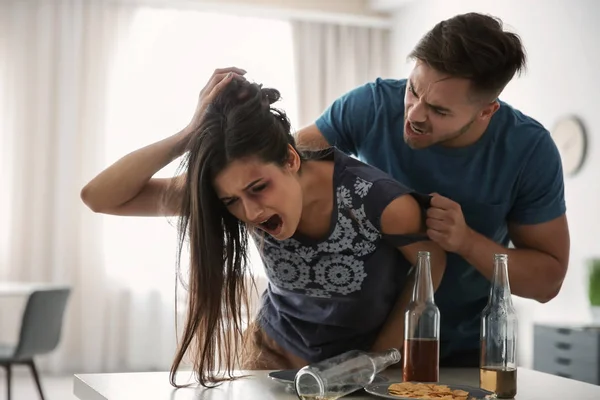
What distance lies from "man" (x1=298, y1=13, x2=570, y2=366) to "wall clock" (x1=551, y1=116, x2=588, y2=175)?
10.7 ft

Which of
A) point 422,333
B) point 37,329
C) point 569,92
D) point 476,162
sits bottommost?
point 37,329

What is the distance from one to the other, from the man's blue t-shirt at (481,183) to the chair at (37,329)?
2.77 metres

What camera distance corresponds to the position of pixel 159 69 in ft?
22.0

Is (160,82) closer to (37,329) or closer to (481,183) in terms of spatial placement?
(37,329)

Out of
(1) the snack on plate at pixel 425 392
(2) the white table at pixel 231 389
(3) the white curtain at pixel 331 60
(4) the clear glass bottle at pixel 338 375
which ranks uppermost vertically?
(3) the white curtain at pixel 331 60

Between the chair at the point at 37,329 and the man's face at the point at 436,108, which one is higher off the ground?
the man's face at the point at 436,108

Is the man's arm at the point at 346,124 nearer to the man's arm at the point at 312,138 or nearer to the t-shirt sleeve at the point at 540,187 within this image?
the man's arm at the point at 312,138

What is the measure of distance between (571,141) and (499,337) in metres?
3.90

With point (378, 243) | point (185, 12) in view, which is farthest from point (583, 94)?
point (378, 243)

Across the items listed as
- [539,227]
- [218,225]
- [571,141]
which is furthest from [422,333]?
[571,141]

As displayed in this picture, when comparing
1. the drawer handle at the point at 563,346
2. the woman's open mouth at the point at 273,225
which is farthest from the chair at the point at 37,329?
the woman's open mouth at the point at 273,225

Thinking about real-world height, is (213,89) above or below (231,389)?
above

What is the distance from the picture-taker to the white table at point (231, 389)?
4.43 ft

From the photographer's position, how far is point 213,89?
5.20 ft
